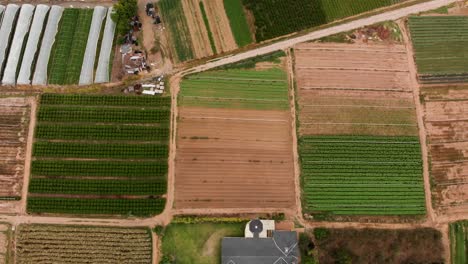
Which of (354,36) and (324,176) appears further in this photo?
(354,36)

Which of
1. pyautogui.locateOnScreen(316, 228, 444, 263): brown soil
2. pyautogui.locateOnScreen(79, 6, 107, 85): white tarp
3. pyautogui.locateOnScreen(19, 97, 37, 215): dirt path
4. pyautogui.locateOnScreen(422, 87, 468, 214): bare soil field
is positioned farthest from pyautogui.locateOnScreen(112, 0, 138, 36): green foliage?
pyautogui.locateOnScreen(422, 87, 468, 214): bare soil field

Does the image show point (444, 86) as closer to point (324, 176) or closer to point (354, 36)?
point (354, 36)

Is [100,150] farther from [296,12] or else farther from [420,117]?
[420,117]

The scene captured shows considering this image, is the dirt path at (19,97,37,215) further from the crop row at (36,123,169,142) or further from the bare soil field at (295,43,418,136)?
the bare soil field at (295,43,418,136)

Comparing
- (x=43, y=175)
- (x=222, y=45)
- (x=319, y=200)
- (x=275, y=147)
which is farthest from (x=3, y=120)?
(x=319, y=200)

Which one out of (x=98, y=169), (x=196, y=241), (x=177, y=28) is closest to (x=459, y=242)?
(x=196, y=241)
